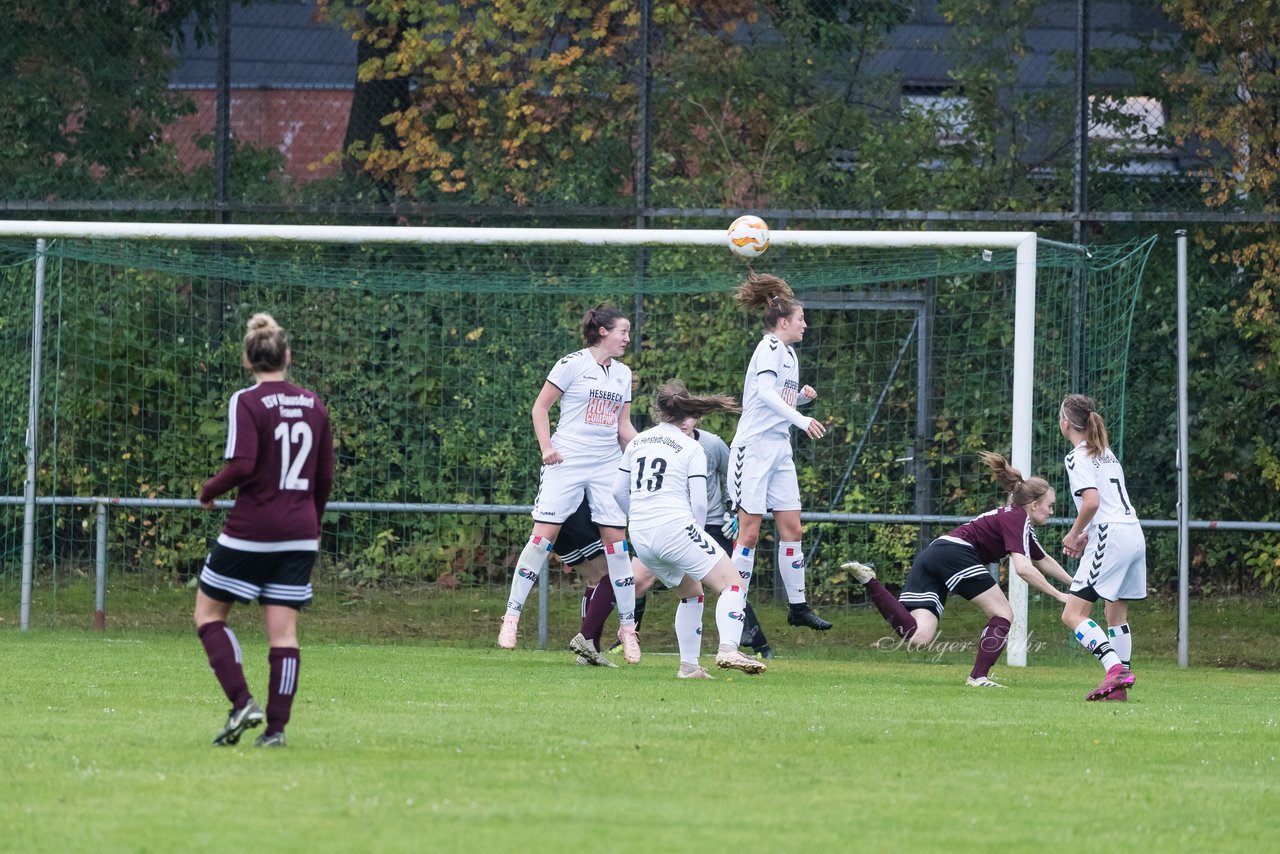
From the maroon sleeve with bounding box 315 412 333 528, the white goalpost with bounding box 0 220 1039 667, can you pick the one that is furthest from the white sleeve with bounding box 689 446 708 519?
the maroon sleeve with bounding box 315 412 333 528

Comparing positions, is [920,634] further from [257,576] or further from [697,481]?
[257,576]

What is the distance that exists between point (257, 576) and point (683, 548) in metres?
3.42

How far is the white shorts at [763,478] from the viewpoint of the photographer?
11.3m

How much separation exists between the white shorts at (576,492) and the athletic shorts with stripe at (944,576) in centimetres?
186

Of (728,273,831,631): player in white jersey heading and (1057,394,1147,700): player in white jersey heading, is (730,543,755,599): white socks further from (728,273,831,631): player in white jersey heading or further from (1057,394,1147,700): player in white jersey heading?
(1057,394,1147,700): player in white jersey heading

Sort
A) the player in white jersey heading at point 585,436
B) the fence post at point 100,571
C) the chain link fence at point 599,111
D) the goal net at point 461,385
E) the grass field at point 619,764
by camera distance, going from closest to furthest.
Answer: the grass field at point 619,764, the player in white jersey heading at point 585,436, the fence post at point 100,571, the goal net at point 461,385, the chain link fence at point 599,111

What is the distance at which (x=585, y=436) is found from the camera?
11.3 meters

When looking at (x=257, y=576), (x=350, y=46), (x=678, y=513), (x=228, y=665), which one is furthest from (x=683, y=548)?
(x=350, y=46)

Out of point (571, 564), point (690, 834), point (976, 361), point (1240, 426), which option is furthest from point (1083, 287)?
point (690, 834)

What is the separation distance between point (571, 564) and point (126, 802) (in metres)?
6.23

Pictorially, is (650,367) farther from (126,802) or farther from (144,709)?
(126,802)

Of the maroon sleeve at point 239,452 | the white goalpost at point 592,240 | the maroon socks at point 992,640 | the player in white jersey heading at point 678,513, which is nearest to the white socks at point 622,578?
the player in white jersey heading at point 678,513

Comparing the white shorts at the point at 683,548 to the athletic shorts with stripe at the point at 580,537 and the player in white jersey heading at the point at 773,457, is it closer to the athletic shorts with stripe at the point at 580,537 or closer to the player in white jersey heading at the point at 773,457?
the player in white jersey heading at the point at 773,457

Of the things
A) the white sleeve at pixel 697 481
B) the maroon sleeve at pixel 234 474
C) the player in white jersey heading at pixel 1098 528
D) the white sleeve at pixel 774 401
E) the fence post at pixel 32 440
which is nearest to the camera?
the maroon sleeve at pixel 234 474
